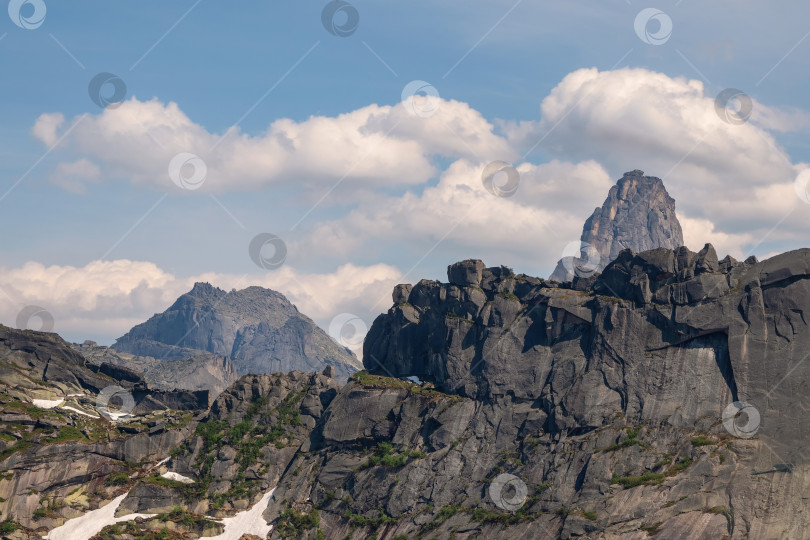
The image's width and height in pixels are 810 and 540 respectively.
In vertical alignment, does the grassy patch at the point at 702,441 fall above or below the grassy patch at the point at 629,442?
below

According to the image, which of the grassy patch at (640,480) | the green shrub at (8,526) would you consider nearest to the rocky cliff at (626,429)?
the grassy patch at (640,480)

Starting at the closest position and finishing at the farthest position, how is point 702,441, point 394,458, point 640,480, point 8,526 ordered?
point 640,480
point 702,441
point 8,526
point 394,458

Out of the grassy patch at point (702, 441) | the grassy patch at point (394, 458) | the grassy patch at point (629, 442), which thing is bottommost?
the grassy patch at point (702, 441)

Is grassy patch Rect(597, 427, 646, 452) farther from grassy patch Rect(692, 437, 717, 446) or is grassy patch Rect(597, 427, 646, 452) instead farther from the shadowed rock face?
grassy patch Rect(692, 437, 717, 446)

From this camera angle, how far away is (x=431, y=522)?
606 ft

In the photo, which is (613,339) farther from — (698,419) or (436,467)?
(436,467)

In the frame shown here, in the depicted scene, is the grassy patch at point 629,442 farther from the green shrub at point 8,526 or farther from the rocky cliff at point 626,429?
the green shrub at point 8,526

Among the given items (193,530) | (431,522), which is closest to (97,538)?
(193,530)

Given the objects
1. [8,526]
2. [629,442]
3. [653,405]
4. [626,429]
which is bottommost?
[8,526]

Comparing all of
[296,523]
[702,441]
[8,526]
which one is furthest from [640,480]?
[8,526]

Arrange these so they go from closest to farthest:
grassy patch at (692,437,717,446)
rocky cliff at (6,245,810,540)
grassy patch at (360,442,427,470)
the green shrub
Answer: rocky cliff at (6,245,810,540) → grassy patch at (692,437,717,446) → the green shrub → grassy patch at (360,442,427,470)

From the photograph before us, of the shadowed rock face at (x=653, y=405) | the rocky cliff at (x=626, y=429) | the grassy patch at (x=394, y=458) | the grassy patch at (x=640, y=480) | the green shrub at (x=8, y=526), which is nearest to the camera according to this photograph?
the shadowed rock face at (x=653, y=405)

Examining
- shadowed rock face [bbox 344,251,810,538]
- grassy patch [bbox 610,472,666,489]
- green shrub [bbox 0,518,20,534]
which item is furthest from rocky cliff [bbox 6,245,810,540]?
green shrub [bbox 0,518,20,534]

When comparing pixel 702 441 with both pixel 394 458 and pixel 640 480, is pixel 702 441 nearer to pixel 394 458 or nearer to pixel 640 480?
pixel 640 480
